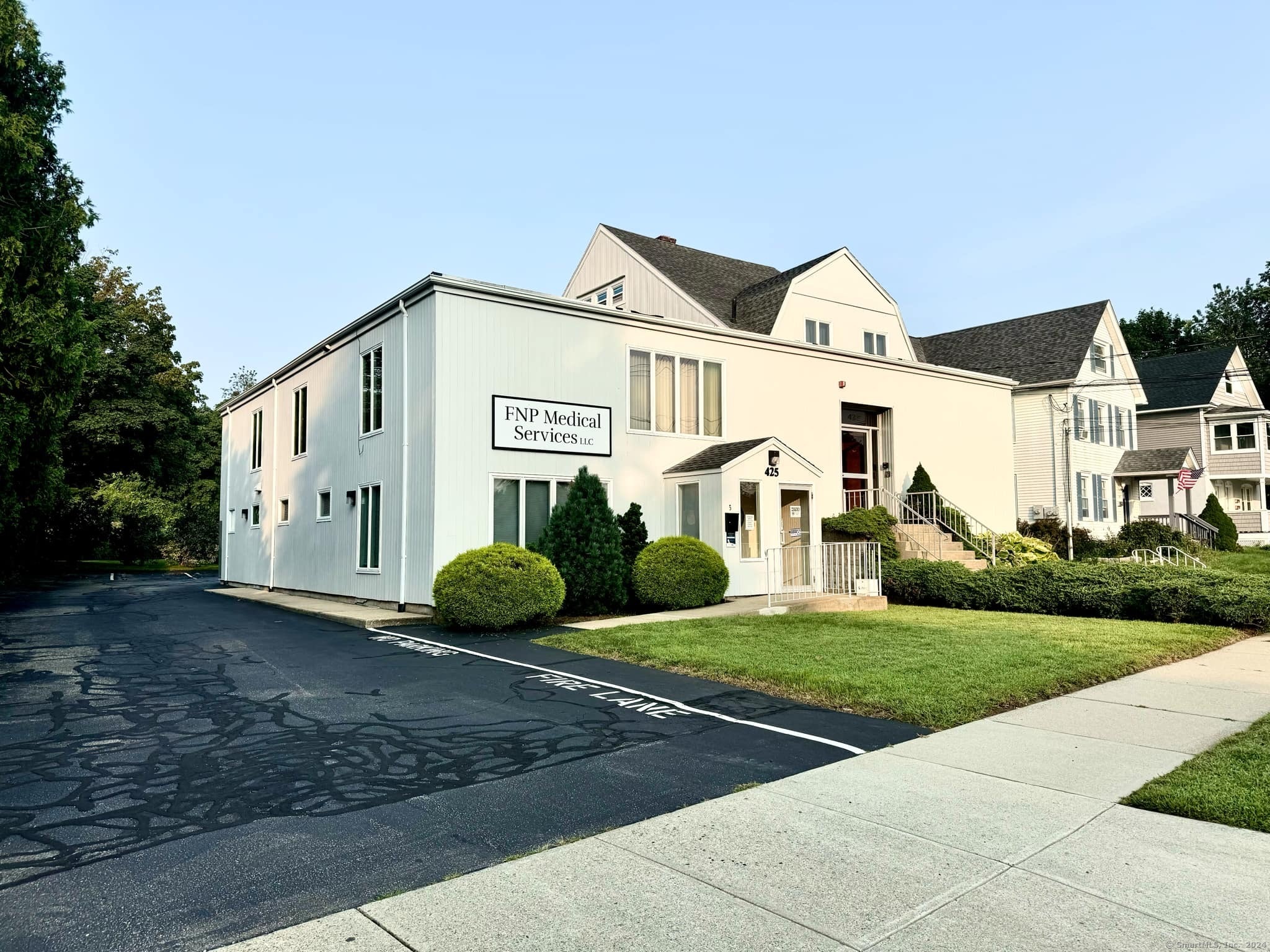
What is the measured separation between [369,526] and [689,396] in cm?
753

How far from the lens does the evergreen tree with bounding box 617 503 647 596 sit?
16.2 meters

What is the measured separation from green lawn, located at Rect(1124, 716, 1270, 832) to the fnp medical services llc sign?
12.0 m

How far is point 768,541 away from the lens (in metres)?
17.6

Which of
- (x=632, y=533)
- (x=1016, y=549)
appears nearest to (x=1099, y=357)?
(x=1016, y=549)

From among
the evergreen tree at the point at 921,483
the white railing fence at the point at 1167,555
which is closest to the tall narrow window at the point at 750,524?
the evergreen tree at the point at 921,483

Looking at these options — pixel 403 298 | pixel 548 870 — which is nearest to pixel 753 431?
pixel 403 298

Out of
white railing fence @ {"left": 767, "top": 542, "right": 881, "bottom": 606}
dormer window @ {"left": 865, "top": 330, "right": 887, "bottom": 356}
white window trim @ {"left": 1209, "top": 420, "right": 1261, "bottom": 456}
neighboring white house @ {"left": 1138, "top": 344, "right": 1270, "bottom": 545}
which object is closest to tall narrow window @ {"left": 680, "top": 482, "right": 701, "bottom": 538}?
white railing fence @ {"left": 767, "top": 542, "right": 881, "bottom": 606}

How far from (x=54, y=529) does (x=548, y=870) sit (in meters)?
41.2

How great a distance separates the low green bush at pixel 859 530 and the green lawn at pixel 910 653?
16.4ft

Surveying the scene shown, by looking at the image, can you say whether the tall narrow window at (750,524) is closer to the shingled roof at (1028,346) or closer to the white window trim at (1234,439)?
the shingled roof at (1028,346)

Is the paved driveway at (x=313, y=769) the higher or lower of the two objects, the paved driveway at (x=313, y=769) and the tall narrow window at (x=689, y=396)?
the lower

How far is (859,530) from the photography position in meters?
19.5

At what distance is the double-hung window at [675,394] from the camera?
17.8 m

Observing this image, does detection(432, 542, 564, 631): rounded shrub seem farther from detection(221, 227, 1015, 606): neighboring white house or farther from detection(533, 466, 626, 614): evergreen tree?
detection(221, 227, 1015, 606): neighboring white house
